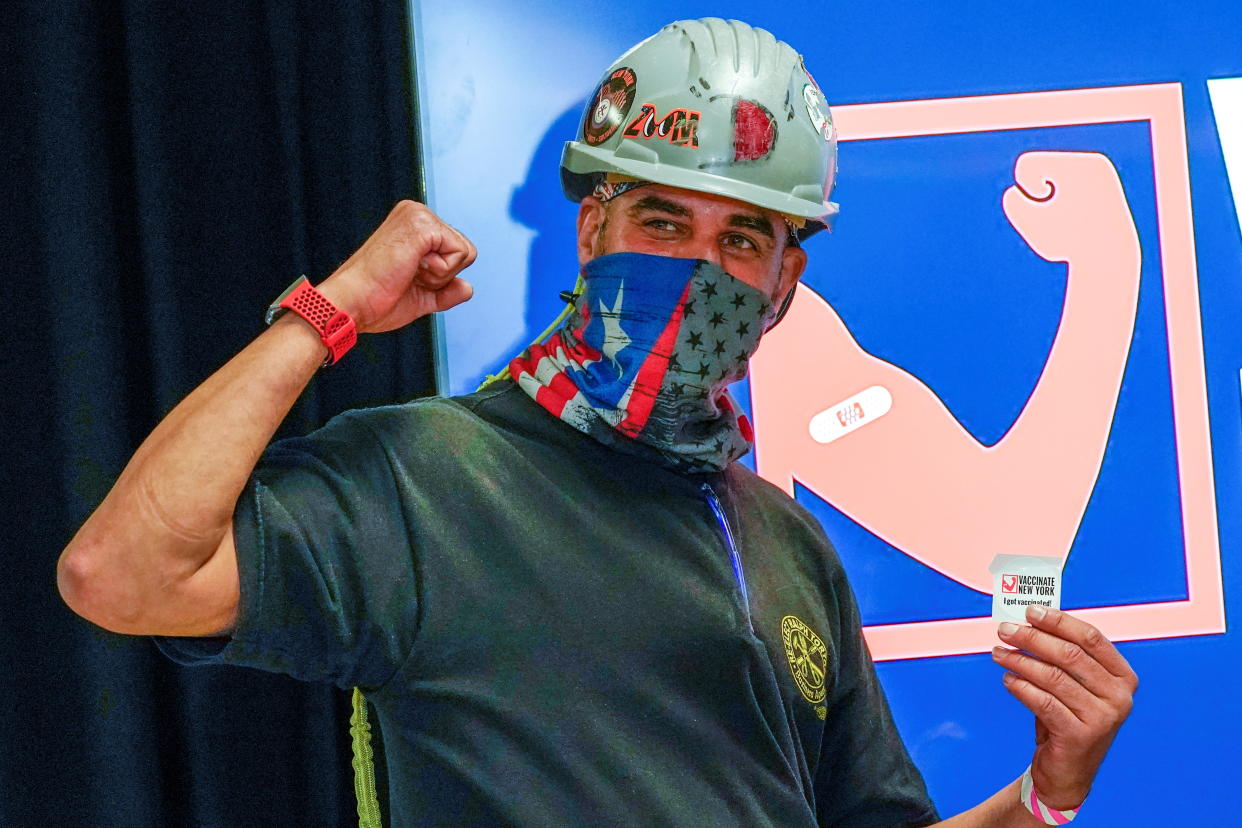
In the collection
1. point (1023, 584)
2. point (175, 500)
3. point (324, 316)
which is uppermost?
point (324, 316)

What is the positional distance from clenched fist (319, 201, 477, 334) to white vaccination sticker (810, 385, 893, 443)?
1.04 meters

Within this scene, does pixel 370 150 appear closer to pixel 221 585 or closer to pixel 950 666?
pixel 221 585

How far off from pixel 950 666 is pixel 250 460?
157 centimetres

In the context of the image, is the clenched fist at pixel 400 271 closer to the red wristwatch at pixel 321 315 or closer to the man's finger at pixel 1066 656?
the red wristwatch at pixel 321 315

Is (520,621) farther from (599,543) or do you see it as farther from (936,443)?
(936,443)

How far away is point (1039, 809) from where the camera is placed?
1738 millimetres

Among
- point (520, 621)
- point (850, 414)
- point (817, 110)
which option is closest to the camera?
point (520, 621)

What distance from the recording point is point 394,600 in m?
1.39

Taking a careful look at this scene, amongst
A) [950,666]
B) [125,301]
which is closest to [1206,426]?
[950,666]

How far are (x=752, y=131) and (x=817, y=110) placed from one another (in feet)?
0.58

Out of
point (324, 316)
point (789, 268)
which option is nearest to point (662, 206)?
point (789, 268)

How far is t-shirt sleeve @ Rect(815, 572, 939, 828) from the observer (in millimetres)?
1810

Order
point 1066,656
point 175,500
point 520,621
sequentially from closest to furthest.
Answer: point 175,500 → point 520,621 → point 1066,656

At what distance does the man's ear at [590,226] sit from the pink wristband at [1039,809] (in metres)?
0.97
